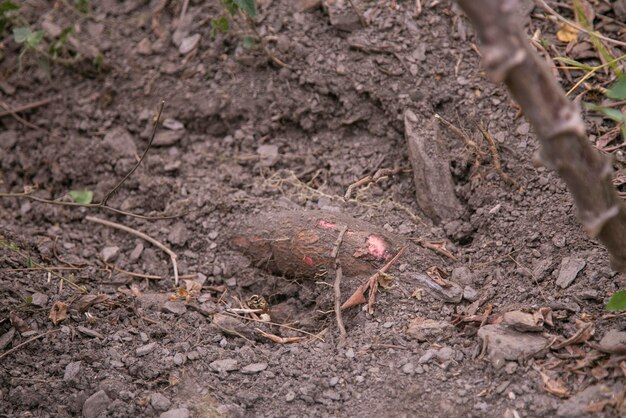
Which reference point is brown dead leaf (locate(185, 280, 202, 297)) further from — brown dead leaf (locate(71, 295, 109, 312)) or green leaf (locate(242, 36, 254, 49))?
green leaf (locate(242, 36, 254, 49))

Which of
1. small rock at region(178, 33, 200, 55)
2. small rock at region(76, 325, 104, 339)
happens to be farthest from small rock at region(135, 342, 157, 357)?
small rock at region(178, 33, 200, 55)

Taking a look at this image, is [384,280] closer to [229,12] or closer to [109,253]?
[109,253]

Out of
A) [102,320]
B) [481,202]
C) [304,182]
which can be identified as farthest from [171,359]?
[481,202]

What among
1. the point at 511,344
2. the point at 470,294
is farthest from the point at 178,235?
the point at 511,344

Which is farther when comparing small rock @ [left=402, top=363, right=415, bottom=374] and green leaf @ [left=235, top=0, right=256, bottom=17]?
green leaf @ [left=235, top=0, right=256, bottom=17]

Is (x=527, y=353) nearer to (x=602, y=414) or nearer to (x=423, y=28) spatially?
(x=602, y=414)

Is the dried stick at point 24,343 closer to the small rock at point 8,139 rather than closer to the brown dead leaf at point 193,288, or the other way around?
the brown dead leaf at point 193,288
